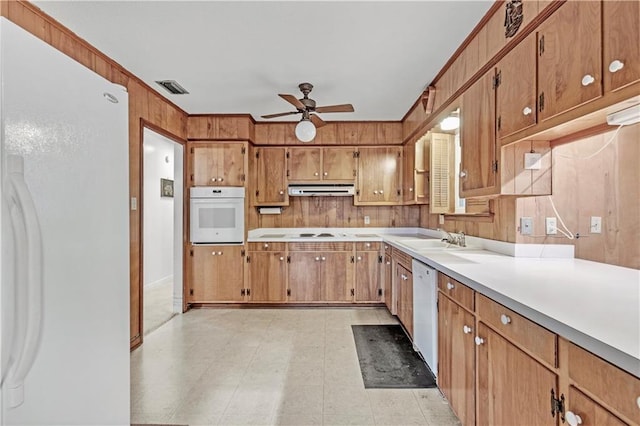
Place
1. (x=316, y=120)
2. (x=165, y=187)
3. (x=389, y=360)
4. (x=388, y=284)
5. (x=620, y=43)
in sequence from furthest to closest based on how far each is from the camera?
(x=165, y=187), (x=388, y=284), (x=316, y=120), (x=389, y=360), (x=620, y=43)

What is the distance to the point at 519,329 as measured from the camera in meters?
1.17

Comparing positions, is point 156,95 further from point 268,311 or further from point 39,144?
point 268,311

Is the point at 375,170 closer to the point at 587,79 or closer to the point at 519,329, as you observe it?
the point at 587,79

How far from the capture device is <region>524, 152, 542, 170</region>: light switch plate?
1.86m

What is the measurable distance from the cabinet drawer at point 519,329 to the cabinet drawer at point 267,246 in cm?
279

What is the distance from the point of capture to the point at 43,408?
1071 mm

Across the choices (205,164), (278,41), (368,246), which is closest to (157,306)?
(205,164)

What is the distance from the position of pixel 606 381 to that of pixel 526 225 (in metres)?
1.43

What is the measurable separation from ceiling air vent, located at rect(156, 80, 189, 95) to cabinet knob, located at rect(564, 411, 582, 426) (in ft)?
11.3

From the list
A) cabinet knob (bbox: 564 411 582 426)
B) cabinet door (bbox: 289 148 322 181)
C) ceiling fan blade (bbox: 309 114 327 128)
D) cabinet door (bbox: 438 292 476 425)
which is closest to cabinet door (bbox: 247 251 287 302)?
cabinet door (bbox: 289 148 322 181)

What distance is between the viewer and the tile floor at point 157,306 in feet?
11.5

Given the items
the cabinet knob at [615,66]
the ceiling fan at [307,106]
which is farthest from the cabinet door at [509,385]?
the ceiling fan at [307,106]

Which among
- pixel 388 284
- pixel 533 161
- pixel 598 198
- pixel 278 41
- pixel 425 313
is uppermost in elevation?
pixel 278 41

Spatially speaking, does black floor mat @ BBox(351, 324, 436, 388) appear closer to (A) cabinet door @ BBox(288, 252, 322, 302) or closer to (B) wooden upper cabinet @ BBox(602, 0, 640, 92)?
(A) cabinet door @ BBox(288, 252, 322, 302)
